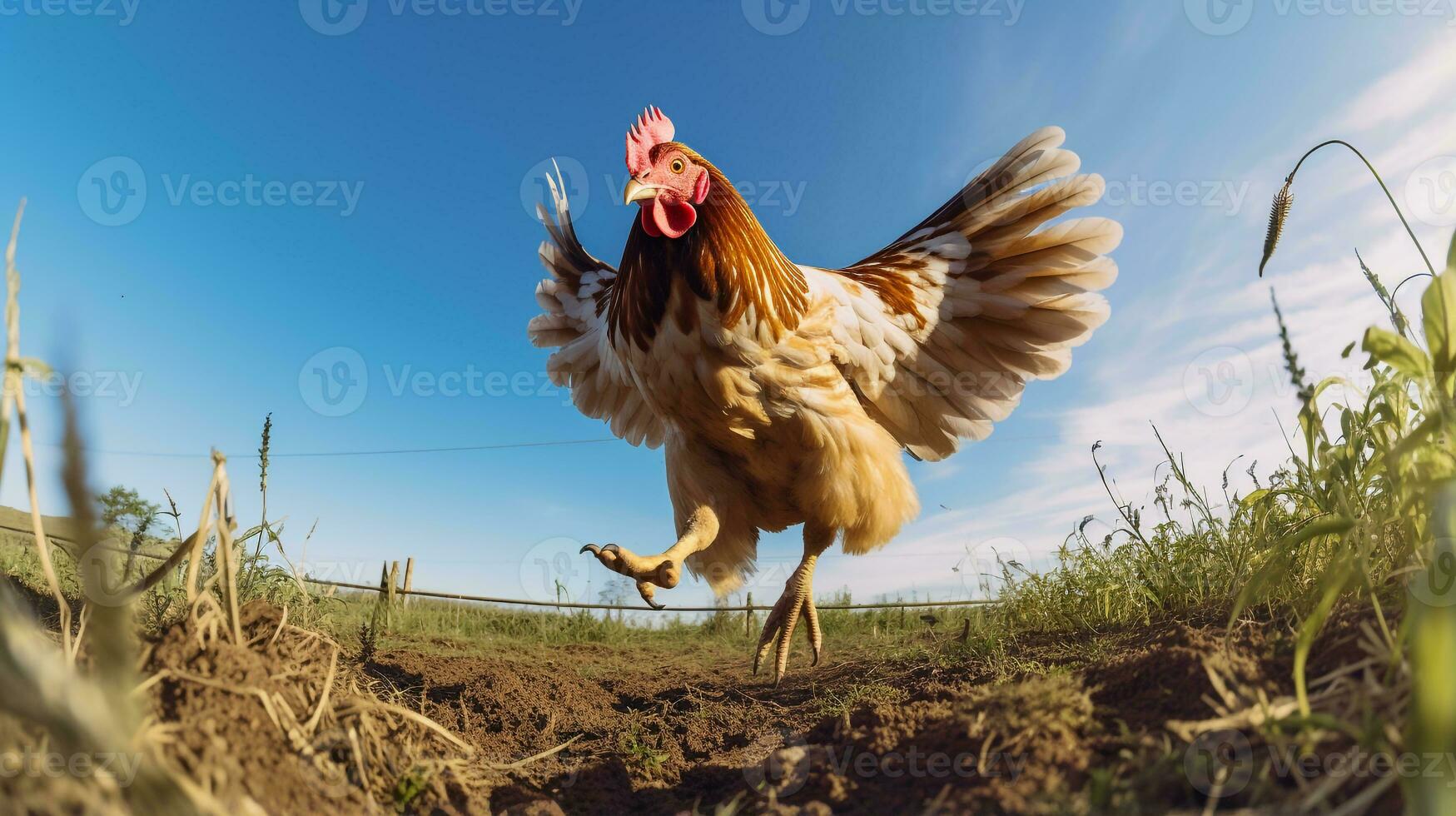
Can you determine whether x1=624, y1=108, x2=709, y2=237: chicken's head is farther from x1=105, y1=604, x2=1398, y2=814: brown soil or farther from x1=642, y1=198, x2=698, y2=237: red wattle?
x1=105, y1=604, x2=1398, y2=814: brown soil

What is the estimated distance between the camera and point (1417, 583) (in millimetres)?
1314

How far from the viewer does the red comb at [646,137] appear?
3.52 metres

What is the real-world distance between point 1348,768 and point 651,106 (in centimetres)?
392

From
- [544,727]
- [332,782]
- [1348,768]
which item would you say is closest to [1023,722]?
[1348,768]

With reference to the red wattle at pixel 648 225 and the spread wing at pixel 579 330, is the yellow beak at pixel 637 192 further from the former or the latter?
the spread wing at pixel 579 330

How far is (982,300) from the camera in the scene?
4066 millimetres

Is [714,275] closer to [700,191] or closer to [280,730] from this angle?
[700,191]

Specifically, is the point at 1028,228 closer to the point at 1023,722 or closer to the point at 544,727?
the point at 1023,722

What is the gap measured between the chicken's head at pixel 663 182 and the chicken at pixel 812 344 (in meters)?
0.01

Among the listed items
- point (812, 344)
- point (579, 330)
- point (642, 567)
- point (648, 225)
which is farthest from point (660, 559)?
point (579, 330)

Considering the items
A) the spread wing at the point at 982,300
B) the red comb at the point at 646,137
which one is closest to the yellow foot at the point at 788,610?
the spread wing at the point at 982,300

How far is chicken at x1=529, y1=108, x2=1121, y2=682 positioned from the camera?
10.8 ft

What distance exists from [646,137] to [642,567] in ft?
7.33

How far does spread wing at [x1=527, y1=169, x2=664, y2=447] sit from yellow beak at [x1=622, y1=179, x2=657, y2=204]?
4.06 feet
